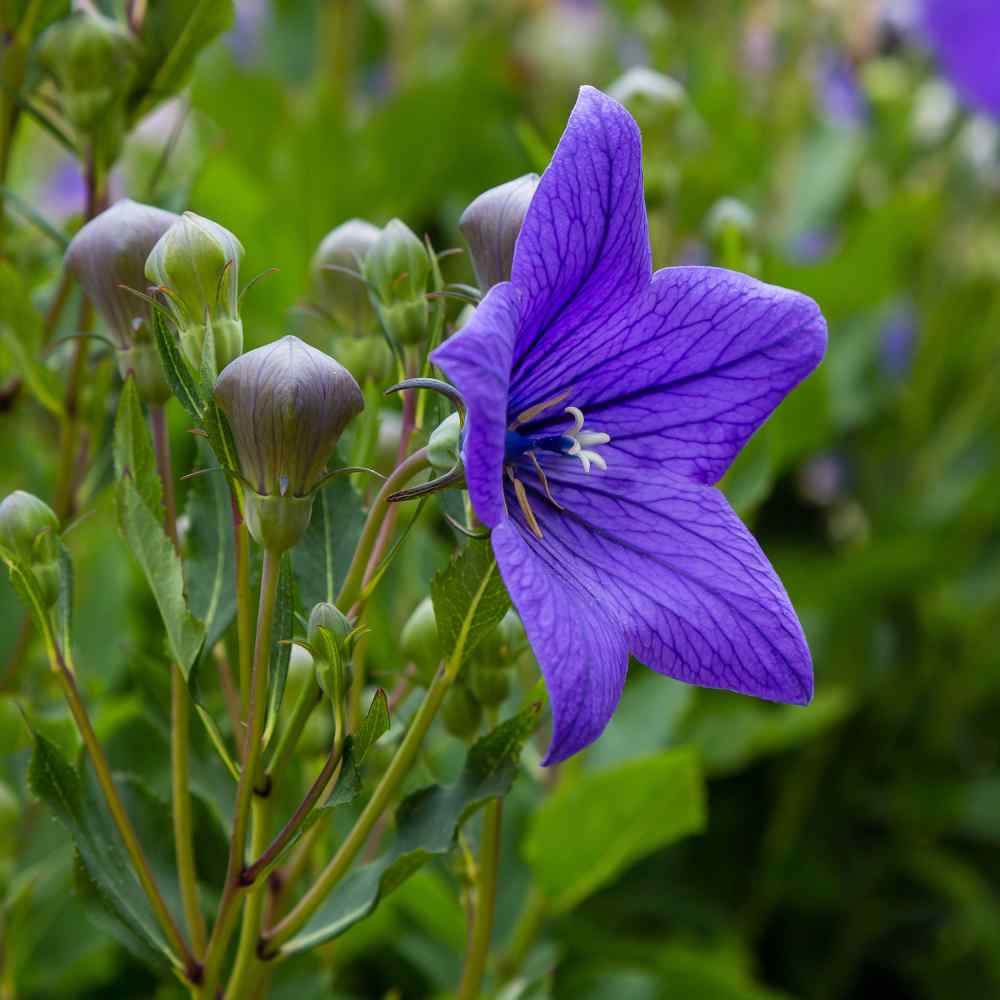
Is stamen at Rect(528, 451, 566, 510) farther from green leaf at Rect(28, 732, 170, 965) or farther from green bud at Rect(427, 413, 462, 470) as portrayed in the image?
green leaf at Rect(28, 732, 170, 965)

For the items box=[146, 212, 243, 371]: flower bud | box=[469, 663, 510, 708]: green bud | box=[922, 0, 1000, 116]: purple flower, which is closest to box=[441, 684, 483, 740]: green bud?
box=[469, 663, 510, 708]: green bud

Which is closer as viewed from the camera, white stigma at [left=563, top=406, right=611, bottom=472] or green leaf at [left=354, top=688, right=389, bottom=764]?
green leaf at [left=354, top=688, right=389, bottom=764]

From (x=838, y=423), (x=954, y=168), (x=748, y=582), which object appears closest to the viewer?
(x=748, y=582)

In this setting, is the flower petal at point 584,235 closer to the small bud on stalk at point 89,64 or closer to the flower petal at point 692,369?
the flower petal at point 692,369

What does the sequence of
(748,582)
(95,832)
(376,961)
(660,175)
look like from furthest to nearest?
1. (376,961)
2. (660,175)
3. (95,832)
4. (748,582)

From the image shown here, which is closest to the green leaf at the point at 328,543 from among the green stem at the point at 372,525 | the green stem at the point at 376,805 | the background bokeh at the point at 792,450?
the green stem at the point at 372,525

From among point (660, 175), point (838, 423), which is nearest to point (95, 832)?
point (660, 175)

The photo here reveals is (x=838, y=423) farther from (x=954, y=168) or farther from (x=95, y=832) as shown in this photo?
(x=95, y=832)
